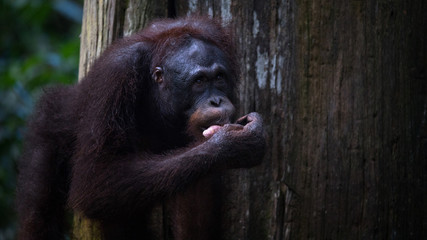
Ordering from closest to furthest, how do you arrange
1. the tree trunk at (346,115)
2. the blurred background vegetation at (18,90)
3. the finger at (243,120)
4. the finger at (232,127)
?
1. the finger at (232,127)
2. the finger at (243,120)
3. the tree trunk at (346,115)
4. the blurred background vegetation at (18,90)

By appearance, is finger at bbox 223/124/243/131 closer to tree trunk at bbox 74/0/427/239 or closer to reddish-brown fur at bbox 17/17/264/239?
reddish-brown fur at bbox 17/17/264/239

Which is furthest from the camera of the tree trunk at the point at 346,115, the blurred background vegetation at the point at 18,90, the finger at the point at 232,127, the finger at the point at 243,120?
the blurred background vegetation at the point at 18,90

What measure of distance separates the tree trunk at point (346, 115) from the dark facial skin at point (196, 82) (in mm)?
284

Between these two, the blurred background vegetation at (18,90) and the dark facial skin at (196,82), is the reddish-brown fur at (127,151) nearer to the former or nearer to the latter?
the dark facial skin at (196,82)

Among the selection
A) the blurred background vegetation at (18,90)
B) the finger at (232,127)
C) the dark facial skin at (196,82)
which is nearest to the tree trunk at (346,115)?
the dark facial skin at (196,82)

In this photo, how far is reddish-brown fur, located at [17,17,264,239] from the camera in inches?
101

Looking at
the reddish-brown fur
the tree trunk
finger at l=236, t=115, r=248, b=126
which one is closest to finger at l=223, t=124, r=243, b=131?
the reddish-brown fur

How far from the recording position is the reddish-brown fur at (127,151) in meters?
2.57

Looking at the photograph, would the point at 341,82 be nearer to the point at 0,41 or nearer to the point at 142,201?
the point at 142,201

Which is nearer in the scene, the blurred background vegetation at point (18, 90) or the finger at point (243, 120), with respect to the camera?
the finger at point (243, 120)

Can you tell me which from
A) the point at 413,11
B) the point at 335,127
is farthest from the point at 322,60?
the point at 413,11

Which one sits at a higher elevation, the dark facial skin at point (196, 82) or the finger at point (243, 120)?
the dark facial skin at point (196, 82)

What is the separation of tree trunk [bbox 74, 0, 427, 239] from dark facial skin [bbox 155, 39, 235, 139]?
0.93ft

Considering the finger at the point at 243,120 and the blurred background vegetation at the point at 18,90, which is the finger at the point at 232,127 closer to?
the finger at the point at 243,120
